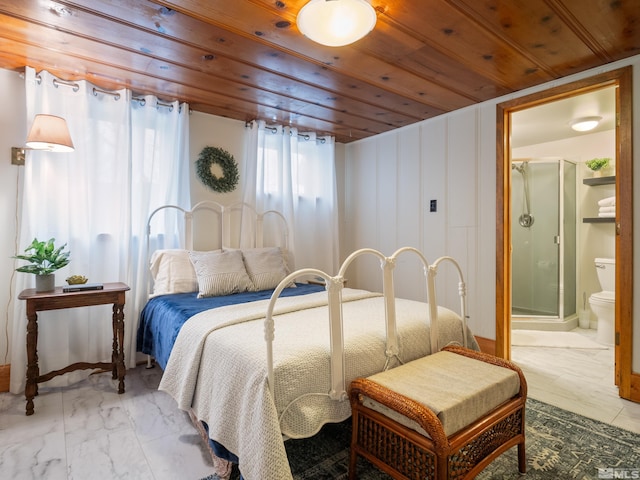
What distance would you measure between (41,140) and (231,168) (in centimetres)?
153

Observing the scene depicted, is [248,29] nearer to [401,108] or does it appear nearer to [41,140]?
[41,140]

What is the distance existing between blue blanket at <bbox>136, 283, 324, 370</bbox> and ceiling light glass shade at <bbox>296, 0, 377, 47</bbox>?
169 centimetres

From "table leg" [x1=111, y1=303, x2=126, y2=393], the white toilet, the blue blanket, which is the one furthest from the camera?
the white toilet

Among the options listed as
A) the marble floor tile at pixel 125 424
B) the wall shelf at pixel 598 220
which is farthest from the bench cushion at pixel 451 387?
the wall shelf at pixel 598 220

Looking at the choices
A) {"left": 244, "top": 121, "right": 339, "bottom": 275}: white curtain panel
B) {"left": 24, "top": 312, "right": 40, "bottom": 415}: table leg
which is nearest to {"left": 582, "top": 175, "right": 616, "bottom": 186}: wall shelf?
{"left": 244, "top": 121, "right": 339, "bottom": 275}: white curtain panel

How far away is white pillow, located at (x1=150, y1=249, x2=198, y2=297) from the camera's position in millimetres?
2787

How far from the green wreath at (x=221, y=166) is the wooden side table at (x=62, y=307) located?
1.21m

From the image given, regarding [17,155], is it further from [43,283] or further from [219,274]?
[219,274]

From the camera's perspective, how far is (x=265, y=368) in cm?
136

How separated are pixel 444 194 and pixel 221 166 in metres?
2.18

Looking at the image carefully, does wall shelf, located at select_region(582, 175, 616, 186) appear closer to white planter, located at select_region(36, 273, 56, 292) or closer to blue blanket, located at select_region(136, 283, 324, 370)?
blue blanket, located at select_region(136, 283, 324, 370)

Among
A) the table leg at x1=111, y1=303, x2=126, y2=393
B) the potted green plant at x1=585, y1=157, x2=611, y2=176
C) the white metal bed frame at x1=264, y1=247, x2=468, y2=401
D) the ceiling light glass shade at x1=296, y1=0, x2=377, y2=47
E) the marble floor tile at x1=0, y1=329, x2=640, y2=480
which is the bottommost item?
the marble floor tile at x1=0, y1=329, x2=640, y2=480

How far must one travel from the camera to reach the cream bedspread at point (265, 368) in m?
1.30

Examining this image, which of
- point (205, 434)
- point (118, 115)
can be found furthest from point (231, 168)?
point (205, 434)
